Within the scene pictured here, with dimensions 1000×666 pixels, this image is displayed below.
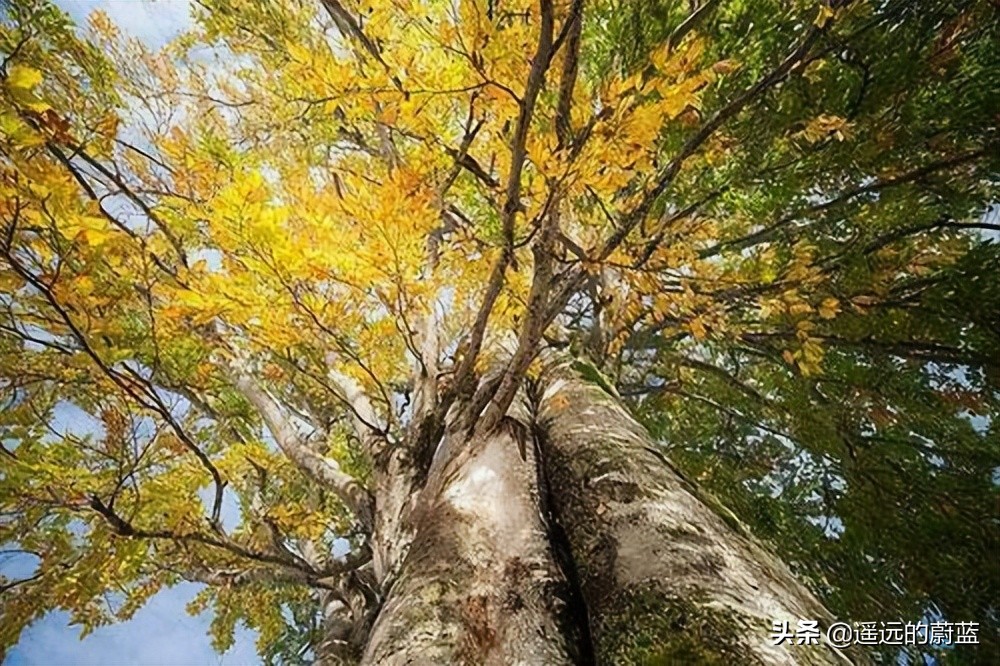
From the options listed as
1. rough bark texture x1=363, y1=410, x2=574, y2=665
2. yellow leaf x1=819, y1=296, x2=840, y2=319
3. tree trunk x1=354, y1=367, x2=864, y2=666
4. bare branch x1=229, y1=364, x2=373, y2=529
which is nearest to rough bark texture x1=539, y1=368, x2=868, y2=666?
tree trunk x1=354, y1=367, x2=864, y2=666

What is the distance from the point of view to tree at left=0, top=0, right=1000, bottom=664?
1.58 metres

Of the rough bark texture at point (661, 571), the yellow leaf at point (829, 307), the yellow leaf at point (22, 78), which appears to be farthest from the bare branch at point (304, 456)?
the yellow leaf at point (829, 307)

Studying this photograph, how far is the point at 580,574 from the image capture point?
1597 mm

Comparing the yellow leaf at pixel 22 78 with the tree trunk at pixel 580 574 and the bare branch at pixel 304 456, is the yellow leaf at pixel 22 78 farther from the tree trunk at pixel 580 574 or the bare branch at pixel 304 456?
the bare branch at pixel 304 456

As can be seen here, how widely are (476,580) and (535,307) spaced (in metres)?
0.93

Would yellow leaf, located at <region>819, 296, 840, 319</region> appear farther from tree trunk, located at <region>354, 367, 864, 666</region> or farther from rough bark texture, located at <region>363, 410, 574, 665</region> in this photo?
rough bark texture, located at <region>363, 410, 574, 665</region>

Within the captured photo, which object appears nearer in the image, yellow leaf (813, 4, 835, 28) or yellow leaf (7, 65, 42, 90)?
yellow leaf (7, 65, 42, 90)

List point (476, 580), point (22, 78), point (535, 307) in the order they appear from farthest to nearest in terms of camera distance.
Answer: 1. point (535, 307)
2. point (476, 580)
3. point (22, 78)

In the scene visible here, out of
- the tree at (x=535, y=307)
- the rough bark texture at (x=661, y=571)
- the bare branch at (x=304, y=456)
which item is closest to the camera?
the rough bark texture at (x=661, y=571)

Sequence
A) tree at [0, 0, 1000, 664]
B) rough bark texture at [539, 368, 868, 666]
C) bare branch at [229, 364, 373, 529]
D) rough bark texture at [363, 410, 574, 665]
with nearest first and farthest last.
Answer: rough bark texture at [539, 368, 868, 666], rough bark texture at [363, 410, 574, 665], tree at [0, 0, 1000, 664], bare branch at [229, 364, 373, 529]

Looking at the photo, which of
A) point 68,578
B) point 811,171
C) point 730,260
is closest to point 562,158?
point 811,171

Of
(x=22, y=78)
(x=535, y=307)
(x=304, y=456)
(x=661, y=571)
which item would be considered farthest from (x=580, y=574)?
(x=304, y=456)

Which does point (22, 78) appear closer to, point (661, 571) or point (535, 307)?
point (535, 307)

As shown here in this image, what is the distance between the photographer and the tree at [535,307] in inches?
62.1
